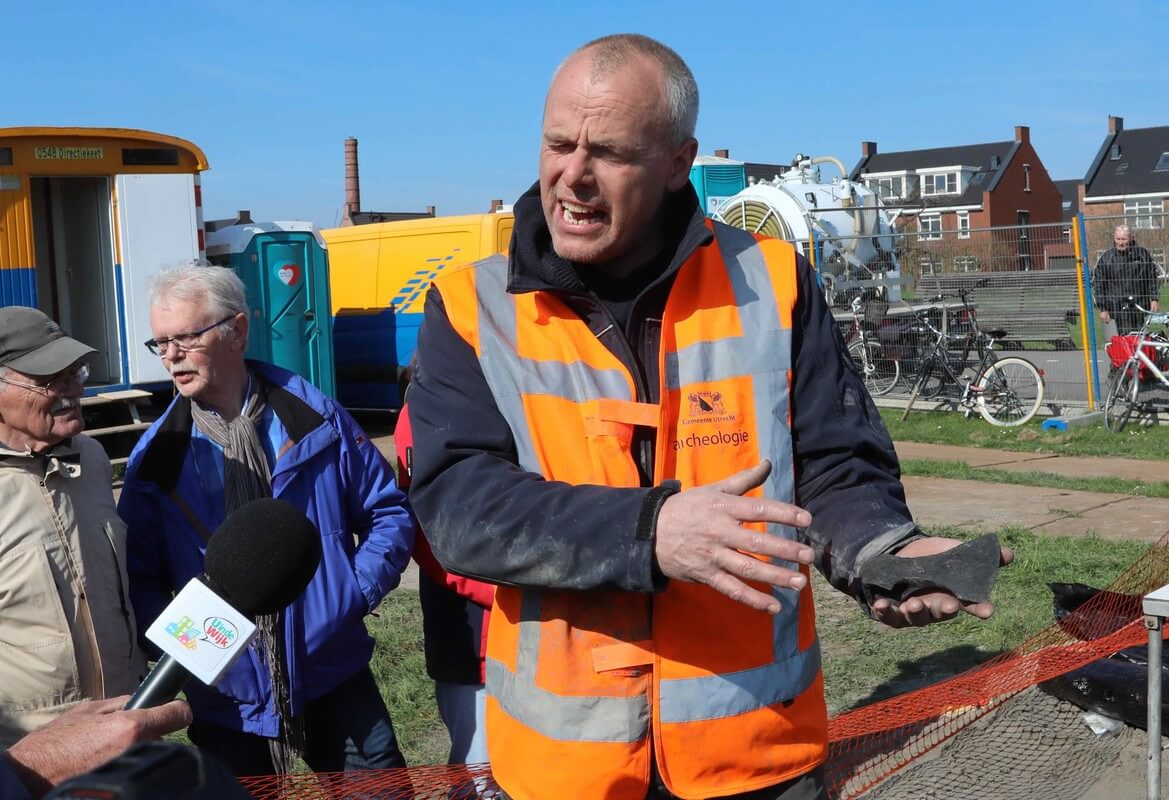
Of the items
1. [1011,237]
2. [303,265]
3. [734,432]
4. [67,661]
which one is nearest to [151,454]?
[67,661]

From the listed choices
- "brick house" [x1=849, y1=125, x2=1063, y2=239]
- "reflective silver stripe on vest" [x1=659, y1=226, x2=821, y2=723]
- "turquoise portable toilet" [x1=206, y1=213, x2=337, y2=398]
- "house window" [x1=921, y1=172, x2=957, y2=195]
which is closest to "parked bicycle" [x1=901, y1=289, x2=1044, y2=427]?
"turquoise portable toilet" [x1=206, y1=213, x2=337, y2=398]

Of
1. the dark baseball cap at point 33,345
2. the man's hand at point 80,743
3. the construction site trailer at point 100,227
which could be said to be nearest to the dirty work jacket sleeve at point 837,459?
the man's hand at point 80,743

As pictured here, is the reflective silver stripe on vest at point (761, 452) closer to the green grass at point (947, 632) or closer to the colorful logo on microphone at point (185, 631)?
the colorful logo on microphone at point (185, 631)

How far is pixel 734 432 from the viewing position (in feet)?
6.87

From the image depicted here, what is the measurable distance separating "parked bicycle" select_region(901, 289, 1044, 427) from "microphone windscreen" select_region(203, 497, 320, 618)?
11.3m

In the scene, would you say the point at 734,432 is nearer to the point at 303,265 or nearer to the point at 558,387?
the point at 558,387

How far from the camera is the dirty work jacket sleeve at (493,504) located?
186 cm

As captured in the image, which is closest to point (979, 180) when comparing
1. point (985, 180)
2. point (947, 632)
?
point (985, 180)

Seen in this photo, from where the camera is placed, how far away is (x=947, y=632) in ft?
19.8

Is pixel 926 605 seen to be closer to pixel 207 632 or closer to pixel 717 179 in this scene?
pixel 207 632

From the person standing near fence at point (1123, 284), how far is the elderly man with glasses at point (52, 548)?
11550 millimetres

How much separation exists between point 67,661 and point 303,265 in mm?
10650

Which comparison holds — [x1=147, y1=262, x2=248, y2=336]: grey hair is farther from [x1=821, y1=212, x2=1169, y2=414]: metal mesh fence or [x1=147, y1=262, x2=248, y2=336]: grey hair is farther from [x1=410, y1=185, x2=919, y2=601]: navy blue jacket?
[x1=821, y1=212, x2=1169, y2=414]: metal mesh fence

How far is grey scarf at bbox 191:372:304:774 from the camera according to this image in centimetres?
312
